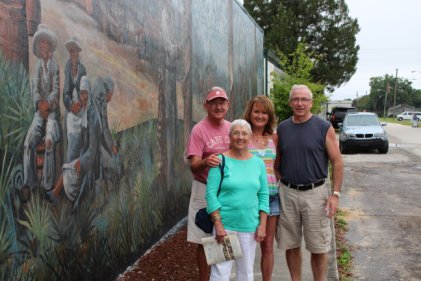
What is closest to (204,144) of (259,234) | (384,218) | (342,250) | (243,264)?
(259,234)

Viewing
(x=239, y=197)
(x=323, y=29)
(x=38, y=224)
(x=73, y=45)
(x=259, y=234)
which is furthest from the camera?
(x=323, y=29)

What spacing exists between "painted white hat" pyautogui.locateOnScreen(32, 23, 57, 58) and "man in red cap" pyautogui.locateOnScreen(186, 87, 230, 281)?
1152 mm

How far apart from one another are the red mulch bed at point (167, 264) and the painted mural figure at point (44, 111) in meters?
1.69

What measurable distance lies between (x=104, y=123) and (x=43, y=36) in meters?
1.08

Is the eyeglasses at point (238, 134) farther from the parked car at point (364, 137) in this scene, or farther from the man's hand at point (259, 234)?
the parked car at point (364, 137)

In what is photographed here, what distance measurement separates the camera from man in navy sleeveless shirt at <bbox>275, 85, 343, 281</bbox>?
12.1ft

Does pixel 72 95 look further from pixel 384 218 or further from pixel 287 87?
pixel 287 87

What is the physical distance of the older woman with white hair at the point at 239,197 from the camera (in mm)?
3150

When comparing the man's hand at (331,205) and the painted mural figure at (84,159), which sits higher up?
the painted mural figure at (84,159)

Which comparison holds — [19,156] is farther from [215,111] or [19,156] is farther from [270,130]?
[270,130]

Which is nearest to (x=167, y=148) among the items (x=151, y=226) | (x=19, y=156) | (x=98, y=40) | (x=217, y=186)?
(x=151, y=226)

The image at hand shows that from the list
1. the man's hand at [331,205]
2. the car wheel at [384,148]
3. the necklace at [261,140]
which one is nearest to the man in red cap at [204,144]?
the necklace at [261,140]

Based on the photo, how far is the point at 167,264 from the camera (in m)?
4.84

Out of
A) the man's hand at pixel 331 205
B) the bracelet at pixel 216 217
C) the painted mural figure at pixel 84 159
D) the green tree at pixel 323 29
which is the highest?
the green tree at pixel 323 29
